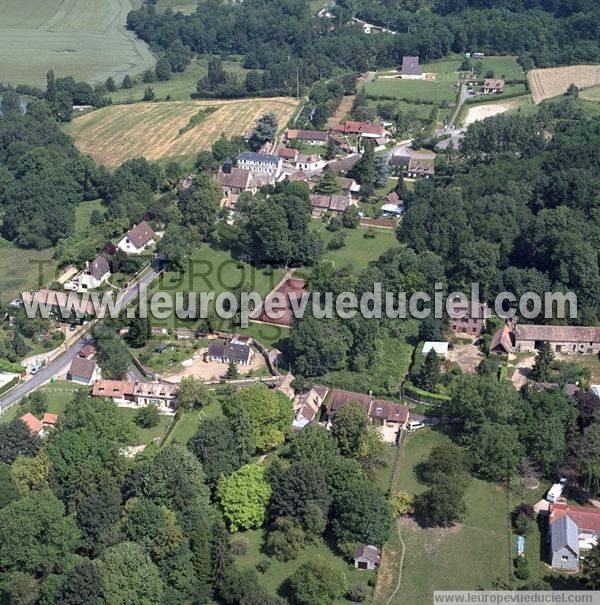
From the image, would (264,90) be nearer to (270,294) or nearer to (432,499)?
(270,294)

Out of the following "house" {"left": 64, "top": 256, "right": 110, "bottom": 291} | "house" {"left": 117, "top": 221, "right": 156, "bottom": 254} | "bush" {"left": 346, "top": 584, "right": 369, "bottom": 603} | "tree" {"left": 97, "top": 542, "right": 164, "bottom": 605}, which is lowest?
"bush" {"left": 346, "top": 584, "right": 369, "bottom": 603}

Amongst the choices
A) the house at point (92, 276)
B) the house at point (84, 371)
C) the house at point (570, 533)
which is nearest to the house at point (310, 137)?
the house at point (92, 276)

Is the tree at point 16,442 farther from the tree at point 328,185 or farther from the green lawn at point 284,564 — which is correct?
the tree at point 328,185

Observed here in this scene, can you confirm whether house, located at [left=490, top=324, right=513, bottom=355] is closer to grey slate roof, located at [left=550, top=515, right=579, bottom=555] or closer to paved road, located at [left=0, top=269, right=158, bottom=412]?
grey slate roof, located at [left=550, top=515, right=579, bottom=555]

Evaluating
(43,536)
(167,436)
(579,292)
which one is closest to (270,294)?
(167,436)

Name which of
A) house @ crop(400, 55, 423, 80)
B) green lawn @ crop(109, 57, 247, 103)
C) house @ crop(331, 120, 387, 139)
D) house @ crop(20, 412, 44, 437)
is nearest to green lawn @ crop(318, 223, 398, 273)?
house @ crop(331, 120, 387, 139)

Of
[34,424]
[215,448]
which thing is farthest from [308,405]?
[34,424]
